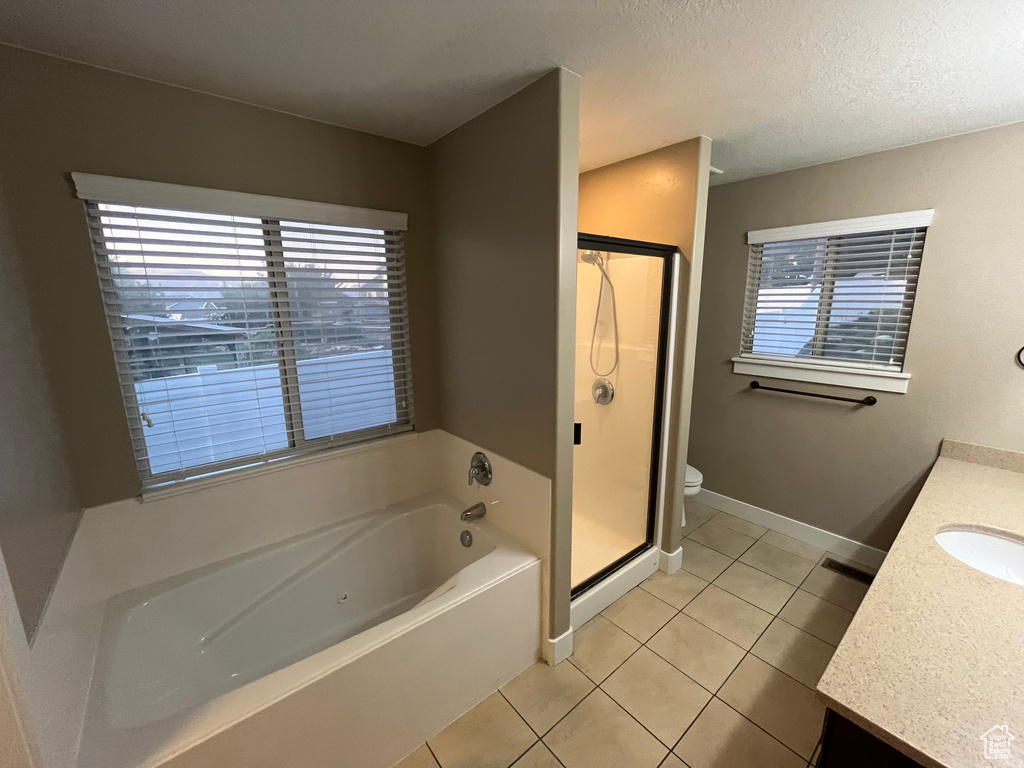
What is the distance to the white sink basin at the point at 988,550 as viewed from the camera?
4.58 ft

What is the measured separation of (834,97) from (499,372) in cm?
162

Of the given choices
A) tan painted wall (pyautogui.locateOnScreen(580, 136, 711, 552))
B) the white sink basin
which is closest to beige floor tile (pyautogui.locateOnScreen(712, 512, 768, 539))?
tan painted wall (pyautogui.locateOnScreen(580, 136, 711, 552))

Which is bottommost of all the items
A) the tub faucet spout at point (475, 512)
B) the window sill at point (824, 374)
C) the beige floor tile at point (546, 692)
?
the beige floor tile at point (546, 692)

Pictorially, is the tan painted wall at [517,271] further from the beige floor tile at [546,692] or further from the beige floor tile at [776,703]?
the beige floor tile at [776,703]

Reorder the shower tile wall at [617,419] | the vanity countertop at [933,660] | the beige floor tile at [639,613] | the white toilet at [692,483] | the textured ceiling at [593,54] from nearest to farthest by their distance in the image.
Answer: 1. the vanity countertop at [933,660]
2. the textured ceiling at [593,54]
3. the beige floor tile at [639,613]
4. the shower tile wall at [617,419]
5. the white toilet at [692,483]

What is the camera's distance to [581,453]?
247 cm

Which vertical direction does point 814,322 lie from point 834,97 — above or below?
below

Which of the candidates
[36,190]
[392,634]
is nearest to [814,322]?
[392,634]

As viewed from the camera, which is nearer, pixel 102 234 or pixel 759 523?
pixel 102 234

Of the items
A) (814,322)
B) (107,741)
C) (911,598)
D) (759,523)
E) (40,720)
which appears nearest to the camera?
(40,720)

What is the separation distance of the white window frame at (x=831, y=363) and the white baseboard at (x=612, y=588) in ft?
4.27

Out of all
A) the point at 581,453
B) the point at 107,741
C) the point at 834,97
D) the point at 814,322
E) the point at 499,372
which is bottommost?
the point at 107,741

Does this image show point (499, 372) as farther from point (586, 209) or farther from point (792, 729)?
point (792, 729)

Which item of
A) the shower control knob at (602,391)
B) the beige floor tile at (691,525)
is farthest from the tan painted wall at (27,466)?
the beige floor tile at (691,525)
